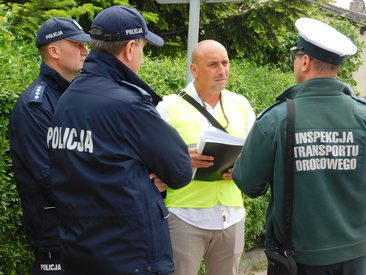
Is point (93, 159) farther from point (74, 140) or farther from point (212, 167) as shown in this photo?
point (212, 167)

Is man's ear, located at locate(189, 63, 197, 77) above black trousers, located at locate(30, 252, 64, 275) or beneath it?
above

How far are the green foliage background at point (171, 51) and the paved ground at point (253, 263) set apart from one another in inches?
5.6

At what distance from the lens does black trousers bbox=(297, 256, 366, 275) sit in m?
2.68

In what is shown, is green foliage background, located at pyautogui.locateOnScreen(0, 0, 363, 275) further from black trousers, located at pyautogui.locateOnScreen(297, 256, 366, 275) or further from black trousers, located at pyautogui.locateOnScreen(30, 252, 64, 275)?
black trousers, located at pyautogui.locateOnScreen(297, 256, 366, 275)

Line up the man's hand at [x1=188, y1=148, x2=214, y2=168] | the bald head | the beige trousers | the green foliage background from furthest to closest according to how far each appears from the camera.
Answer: the bald head, the beige trousers, the green foliage background, the man's hand at [x1=188, y1=148, x2=214, y2=168]

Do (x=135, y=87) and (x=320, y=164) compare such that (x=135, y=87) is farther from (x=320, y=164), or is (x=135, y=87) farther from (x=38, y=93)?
(x=320, y=164)

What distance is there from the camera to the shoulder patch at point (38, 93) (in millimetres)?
3004

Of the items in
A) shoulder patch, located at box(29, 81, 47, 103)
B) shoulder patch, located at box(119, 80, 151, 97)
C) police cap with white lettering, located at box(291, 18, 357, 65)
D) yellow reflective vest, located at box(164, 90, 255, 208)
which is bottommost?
yellow reflective vest, located at box(164, 90, 255, 208)

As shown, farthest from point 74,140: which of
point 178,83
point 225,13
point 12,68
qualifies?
point 225,13

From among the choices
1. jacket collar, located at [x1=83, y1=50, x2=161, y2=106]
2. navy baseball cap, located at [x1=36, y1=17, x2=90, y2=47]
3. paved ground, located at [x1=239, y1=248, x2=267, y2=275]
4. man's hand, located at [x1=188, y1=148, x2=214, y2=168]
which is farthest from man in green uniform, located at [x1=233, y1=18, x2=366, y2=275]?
paved ground, located at [x1=239, y1=248, x2=267, y2=275]

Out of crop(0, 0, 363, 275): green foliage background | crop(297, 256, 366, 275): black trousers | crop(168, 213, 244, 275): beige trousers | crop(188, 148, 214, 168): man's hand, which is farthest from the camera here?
crop(168, 213, 244, 275): beige trousers

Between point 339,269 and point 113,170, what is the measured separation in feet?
3.83

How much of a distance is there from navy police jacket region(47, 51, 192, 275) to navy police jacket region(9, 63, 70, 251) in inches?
15.6

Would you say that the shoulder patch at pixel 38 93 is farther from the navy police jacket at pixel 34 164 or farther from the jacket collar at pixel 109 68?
the jacket collar at pixel 109 68
